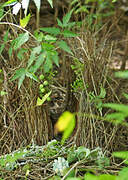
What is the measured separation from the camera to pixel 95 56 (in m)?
1.63

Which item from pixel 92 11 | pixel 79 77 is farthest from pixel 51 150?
pixel 92 11

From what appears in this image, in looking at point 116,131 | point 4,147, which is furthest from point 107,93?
point 4,147

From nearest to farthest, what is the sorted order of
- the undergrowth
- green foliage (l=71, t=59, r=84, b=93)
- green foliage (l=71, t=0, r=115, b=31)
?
the undergrowth, green foliage (l=71, t=59, r=84, b=93), green foliage (l=71, t=0, r=115, b=31)

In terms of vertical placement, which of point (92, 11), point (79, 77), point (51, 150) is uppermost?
point (92, 11)

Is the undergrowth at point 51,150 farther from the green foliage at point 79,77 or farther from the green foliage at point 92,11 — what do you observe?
the green foliage at point 92,11

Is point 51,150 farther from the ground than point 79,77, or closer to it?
closer to it

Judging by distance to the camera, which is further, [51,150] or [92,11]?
[92,11]

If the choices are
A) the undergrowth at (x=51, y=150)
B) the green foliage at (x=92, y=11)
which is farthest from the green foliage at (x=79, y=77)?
the green foliage at (x=92, y=11)

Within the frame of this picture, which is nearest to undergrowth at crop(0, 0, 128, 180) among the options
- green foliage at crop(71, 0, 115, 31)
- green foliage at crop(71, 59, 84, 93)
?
green foliage at crop(71, 59, 84, 93)

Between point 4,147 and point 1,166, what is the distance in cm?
28

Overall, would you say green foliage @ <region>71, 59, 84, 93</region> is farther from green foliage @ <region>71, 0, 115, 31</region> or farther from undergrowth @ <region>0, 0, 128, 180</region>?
green foliage @ <region>71, 0, 115, 31</region>

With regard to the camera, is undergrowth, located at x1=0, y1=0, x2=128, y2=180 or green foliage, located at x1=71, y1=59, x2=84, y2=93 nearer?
undergrowth, located at x1=0, y1=0, x2=128, y2=180

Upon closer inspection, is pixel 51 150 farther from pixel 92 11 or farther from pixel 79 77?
pixel 92 11

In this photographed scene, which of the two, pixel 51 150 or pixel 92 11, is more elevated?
pixel 92 11
